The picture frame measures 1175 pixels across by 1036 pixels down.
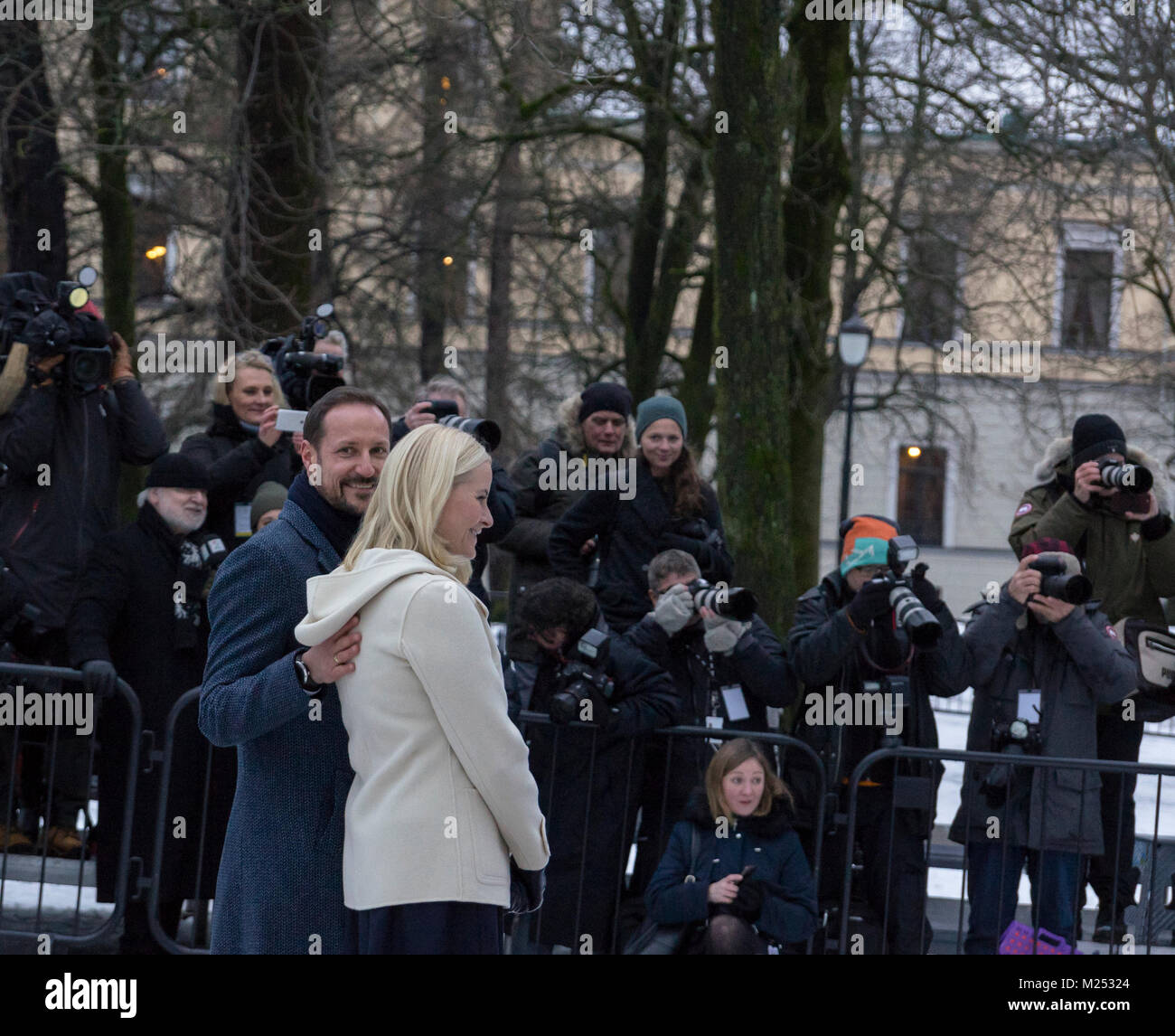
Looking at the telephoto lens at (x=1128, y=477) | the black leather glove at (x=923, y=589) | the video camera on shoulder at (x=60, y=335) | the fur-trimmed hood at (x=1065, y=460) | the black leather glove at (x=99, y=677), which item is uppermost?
the video camera on shoulder at (x=60, y=335)

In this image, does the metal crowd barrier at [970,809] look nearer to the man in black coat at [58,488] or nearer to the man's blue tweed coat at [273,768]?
the man's blue tweed coat at [273,768]

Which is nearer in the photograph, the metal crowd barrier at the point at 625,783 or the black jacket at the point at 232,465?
the metal crowd barrier at the point at 625,783

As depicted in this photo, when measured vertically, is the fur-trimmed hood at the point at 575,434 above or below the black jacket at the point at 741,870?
above

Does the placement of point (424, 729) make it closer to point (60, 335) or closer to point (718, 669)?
point (718, 669)

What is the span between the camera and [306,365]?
5906mm

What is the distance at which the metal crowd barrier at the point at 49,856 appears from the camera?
589 cm

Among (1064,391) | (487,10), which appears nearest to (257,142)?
(487,10)

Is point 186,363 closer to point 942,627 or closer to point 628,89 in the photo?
point 942,627

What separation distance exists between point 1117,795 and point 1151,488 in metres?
1.29

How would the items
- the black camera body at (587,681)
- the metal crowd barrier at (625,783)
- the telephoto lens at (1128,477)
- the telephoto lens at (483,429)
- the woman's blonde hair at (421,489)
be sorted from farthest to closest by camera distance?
the telephoto lens at (1128,477), the metal crowd barrier at (625,783), the black camera body at (587,681), the telephoto lens at (483,429), the woman's blonde hair at (421,489)

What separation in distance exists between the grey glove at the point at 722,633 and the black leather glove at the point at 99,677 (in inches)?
87.3

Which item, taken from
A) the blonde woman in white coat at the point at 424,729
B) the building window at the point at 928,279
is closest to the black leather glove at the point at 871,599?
the blonde woman in white coat at the point at 424,729

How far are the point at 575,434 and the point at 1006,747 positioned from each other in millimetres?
2136

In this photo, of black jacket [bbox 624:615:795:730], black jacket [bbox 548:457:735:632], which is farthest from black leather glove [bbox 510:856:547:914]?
black jacket [bbox 548:457:735:632]
